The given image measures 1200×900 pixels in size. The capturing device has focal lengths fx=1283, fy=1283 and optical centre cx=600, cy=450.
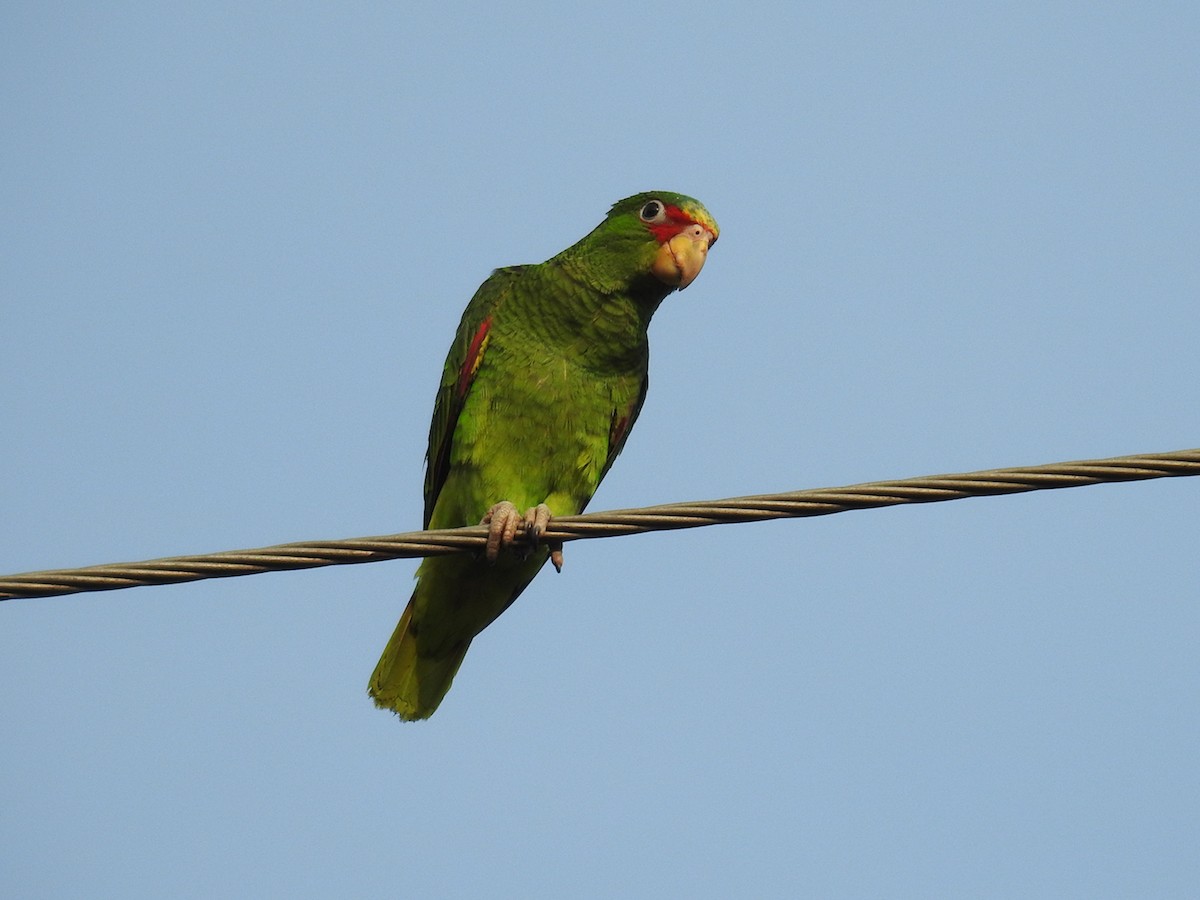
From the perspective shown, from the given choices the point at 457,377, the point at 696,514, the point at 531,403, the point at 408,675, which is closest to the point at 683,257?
the point at 531,403

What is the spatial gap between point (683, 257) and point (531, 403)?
1.00 metres

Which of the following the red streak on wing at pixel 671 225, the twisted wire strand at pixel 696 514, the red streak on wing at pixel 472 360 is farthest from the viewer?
the red streak on wing at pixel 671 225

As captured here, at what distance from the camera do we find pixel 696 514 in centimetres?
356

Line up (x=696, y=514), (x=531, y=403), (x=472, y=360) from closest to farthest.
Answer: (x=696, y=514) < (x=531, y=403) < (x=472, y=360)

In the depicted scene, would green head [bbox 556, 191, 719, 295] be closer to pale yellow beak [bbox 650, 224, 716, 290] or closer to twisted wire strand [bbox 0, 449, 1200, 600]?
pale yellow beak [bbox 650, 224, 716, 290]

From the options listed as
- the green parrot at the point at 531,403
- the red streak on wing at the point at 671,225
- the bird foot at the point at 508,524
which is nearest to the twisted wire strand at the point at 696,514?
the bird foot at the point at 508,524

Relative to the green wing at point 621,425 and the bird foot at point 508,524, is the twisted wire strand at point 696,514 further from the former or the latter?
the green wing at point 621,425

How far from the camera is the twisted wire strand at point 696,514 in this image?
333 cm

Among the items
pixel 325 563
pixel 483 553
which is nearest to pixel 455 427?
pixel 483 553

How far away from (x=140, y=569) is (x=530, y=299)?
3.05 metres

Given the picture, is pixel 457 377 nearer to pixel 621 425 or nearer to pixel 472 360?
pixel 472 360

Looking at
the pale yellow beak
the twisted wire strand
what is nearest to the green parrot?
the pale yellow beak

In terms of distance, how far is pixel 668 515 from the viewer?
359 cm

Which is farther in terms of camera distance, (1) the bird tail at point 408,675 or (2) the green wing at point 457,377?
(1) the bird tail at point 408,675
